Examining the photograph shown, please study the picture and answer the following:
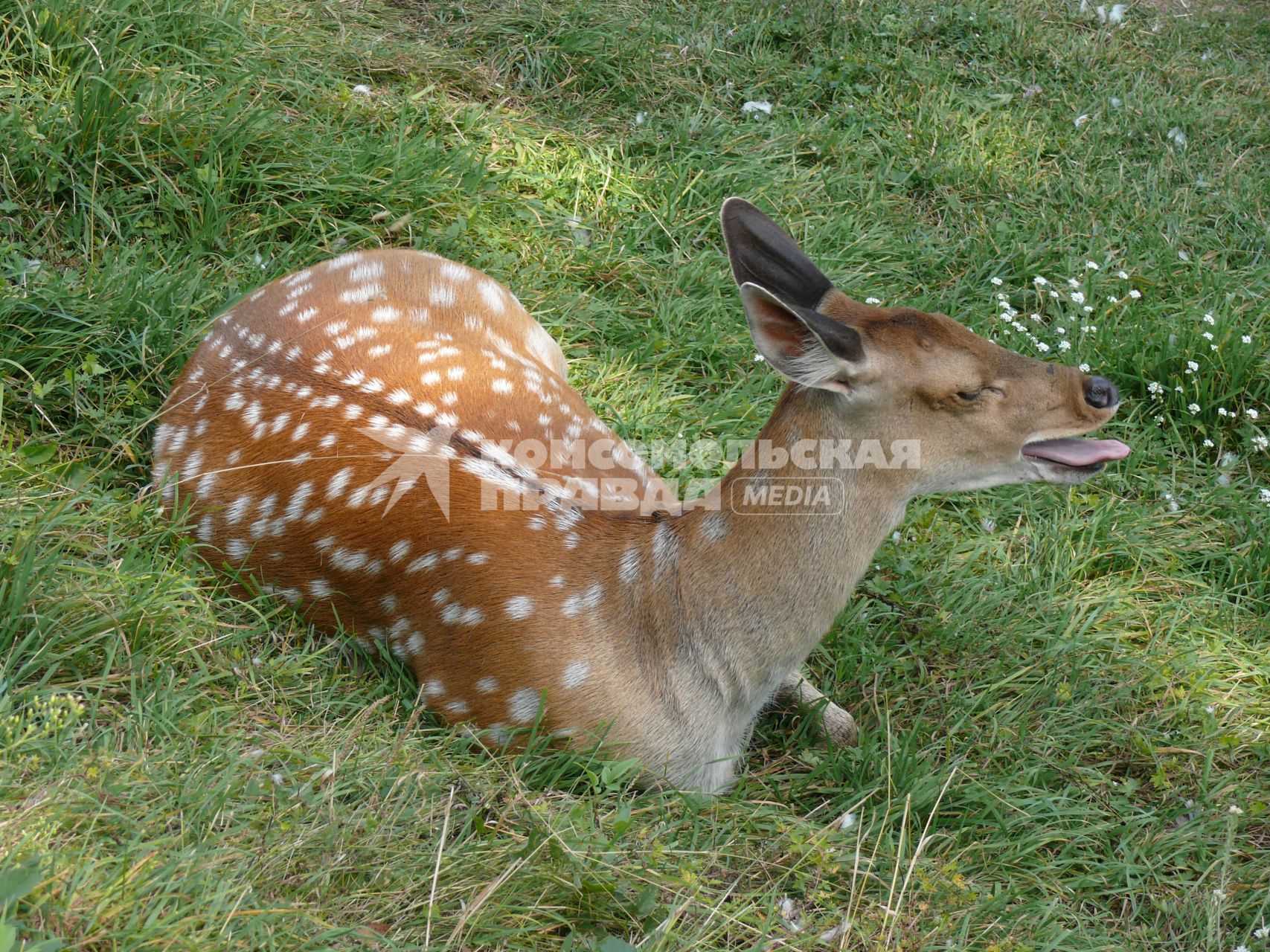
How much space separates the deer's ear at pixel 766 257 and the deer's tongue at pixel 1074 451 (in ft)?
2.27

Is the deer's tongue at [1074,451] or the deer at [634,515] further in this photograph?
the deer's tongue at [1074,451]

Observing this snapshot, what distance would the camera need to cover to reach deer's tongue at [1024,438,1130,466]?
3182mm

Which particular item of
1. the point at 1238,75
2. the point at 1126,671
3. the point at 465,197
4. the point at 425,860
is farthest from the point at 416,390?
the point at 1238,75

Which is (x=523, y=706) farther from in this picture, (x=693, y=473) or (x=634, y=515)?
(x=693, y=473)

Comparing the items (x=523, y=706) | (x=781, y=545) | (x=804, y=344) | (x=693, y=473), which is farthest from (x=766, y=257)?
(x=693, y=473)

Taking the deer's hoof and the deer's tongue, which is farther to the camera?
the deer's hoof

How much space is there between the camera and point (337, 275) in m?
4.16

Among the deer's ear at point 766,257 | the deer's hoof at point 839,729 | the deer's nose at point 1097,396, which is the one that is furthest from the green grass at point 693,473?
the deer's ear at point 766,257

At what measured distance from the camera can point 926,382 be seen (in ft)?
9.98

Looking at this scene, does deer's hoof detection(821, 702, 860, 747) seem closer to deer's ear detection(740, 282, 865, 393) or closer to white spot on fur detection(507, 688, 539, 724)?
white spot on fur detection(507, 688, 539, 724)

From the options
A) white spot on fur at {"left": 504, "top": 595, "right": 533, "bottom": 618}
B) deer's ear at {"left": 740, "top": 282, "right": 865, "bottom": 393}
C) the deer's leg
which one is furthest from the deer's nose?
white spot on fur at {"left": 504, "top": 595, "right": 533, "bottom": 618}

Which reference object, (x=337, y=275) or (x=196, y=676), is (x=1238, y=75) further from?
(x=196, y=676)

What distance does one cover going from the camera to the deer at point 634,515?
120 inches

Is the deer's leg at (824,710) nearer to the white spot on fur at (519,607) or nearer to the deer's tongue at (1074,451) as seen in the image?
the white spot on fur at (519,607)
